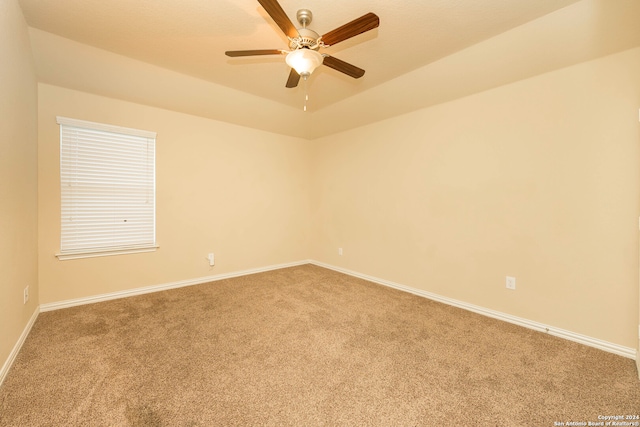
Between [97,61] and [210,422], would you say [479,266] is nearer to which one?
[210,422]

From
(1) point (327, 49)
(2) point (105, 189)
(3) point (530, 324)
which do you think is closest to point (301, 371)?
(3) point (530, 324)

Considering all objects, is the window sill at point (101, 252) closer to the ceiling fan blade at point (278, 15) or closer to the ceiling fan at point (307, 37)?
the ceiling fan at point (307, 37)

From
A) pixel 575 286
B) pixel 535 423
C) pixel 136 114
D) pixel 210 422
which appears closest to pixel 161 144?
pixel 136 114

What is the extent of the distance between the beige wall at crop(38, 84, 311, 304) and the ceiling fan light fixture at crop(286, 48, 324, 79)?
2.37 m

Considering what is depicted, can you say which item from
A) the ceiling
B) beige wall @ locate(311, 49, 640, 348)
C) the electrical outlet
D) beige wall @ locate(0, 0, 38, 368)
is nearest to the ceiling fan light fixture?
the ceiling

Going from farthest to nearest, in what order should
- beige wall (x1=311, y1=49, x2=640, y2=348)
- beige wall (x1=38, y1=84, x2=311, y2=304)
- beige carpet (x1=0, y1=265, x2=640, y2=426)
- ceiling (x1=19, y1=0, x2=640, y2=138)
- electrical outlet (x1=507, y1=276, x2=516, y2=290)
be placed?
beige wall (x1=38, y1=84, x2=311, y2=304), electrical outlet (x1=507, y1=276, x2=516, y2=290), beige wall (x1=311, y1=49, x2=640, y2=348), ceiling (x1=19, y1=0, x2=640, y2=138), beige carpet (x1=0, y1=265, x2=640, y2=426)

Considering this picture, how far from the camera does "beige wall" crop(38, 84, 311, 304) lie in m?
2.77

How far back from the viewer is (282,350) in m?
2.06

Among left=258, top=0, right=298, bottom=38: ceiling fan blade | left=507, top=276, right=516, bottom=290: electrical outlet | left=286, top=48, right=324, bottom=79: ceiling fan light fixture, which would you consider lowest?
left=507, top=276, right=516, bottom=290: electrical outlet

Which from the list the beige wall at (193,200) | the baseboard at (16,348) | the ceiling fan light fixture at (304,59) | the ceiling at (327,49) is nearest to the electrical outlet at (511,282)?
the ceiling at (327,49)

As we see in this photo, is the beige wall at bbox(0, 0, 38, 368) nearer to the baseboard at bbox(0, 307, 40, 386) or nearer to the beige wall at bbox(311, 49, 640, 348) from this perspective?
the baseboard at bbox(0, 307, 40, 386)

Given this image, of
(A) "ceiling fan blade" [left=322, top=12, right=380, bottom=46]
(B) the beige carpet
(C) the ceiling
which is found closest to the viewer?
(B) the beige carpet

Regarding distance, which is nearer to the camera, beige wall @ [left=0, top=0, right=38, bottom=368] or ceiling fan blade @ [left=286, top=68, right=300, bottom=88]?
beige wall @ [left=0, top=0, right=38, bottom=368]

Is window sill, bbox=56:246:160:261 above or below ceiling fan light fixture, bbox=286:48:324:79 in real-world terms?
below
